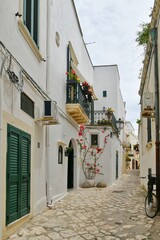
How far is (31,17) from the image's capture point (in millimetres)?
8344

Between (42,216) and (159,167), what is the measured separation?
344 cm

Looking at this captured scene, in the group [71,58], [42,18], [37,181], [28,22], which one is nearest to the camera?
[28,22]

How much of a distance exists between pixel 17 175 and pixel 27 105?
1841 mm

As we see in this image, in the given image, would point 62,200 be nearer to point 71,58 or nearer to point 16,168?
point 16,168

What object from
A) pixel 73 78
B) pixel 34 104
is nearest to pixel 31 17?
pixel 34 104

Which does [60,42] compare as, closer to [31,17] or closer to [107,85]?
[31,17]

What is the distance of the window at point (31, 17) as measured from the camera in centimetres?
806

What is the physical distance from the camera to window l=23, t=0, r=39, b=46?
8062 millimetres

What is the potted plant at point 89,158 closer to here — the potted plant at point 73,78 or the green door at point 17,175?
the potted plant at point 73,78

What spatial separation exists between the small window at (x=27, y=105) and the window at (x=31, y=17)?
1.72 meters

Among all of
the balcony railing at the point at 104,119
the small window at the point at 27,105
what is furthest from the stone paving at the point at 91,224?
the balcony railing at the point at 104,119

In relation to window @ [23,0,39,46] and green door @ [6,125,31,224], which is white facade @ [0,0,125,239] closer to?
green door @ [6,125,31,224]

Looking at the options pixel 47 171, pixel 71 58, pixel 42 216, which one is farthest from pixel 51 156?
pixel 71 58

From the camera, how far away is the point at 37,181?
8930 millimetres
